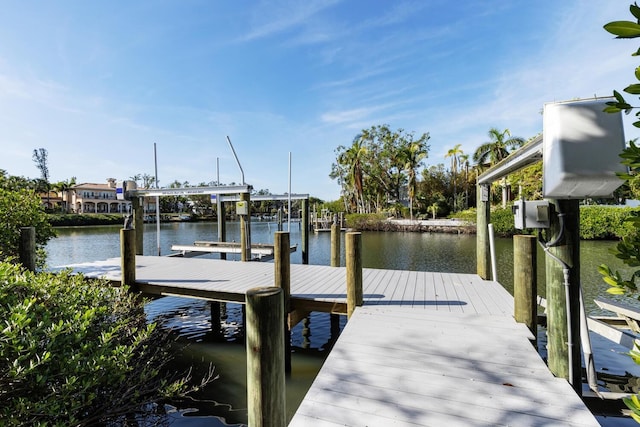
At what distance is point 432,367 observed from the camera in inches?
103

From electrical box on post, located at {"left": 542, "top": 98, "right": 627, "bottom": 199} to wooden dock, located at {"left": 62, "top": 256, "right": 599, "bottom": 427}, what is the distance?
61.6 inches

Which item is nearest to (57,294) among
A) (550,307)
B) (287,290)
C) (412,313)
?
(287,290)

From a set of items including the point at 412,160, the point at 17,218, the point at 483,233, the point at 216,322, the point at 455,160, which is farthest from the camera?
the point at 455,160

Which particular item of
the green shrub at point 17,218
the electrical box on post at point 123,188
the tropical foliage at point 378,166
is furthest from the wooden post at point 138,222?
the tropical foliage at point 378,166

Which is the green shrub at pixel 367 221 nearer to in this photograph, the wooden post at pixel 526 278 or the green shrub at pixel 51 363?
the wooden post at pixel 526 278

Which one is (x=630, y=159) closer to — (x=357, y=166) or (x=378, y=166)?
(x=357, y=166)

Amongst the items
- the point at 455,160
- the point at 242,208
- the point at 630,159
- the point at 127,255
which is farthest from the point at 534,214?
the point at 455,160

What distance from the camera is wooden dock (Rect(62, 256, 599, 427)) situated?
205cm

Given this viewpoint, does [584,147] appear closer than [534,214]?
Yes

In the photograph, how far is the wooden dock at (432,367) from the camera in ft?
6.72

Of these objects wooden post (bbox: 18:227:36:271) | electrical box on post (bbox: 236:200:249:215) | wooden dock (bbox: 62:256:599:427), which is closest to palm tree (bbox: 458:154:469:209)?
electrical box on post (bbox: 236:200:249:215)

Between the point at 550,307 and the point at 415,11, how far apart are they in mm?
11006

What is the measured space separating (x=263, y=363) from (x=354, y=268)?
6.88 ft

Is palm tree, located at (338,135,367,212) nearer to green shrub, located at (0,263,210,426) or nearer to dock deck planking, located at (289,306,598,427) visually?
dock deck planking, located at (289,306,598,427)
